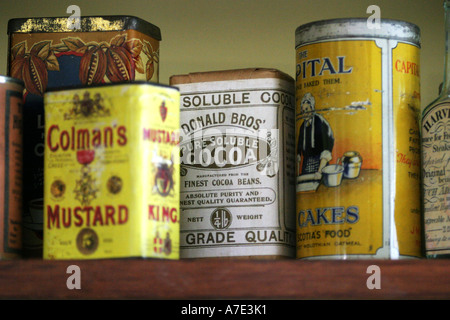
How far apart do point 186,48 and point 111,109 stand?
1.18 feet

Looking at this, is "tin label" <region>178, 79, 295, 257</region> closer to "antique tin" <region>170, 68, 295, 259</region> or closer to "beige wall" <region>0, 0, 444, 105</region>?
"antique tin" <region>170, 68, 295, 259</region>

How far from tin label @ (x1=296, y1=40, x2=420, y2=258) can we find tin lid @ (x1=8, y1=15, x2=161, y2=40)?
0.68 ft

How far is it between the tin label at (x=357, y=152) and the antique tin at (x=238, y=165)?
0.03m

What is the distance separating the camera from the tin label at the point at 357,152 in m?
1.05

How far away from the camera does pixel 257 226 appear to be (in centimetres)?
110

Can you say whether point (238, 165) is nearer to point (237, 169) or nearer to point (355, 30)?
point (237, 169)

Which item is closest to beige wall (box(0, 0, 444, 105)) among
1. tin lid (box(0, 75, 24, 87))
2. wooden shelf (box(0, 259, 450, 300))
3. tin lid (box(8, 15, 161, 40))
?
tin lid (box(8, 15, 161, 40))

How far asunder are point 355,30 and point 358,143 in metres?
0.13

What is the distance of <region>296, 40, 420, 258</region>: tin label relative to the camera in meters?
1.05

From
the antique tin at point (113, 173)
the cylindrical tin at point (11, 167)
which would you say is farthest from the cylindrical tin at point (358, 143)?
the cylindrical tin at point (11, 167)
